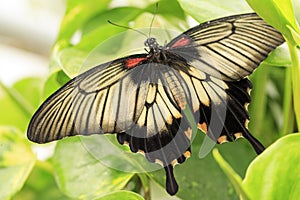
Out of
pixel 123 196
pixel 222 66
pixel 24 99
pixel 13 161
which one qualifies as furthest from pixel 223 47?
pixel 24 99

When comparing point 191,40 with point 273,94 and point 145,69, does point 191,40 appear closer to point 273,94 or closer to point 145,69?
point 145,69

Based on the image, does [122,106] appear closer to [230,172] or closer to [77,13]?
[230,172]

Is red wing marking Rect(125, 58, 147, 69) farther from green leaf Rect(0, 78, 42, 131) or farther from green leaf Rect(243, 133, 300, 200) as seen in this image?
green leaf Rect(0, 78, 42, 131)

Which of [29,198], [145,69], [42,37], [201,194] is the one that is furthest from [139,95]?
[42,37]

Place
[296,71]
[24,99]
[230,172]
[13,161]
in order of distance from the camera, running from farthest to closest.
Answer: [24,99] < [13,161] < [296,71] < [230,172]

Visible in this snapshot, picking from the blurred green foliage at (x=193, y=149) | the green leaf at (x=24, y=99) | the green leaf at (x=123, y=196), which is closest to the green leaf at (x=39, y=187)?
the blurred green foliage at (x=193, y=149)

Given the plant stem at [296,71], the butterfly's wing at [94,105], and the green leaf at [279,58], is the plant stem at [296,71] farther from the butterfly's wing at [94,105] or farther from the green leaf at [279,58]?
the butterfly's wing at [94,105]

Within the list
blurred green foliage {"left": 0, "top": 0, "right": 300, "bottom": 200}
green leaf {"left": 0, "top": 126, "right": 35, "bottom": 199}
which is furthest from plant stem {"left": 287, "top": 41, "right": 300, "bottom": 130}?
green leaf {"left": 0, "top": 126, "right": 35, "bottom": 199}
